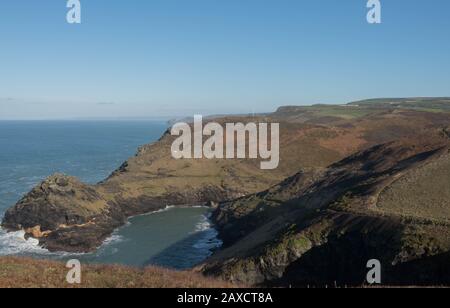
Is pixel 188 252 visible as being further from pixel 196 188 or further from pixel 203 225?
pixel 196 188

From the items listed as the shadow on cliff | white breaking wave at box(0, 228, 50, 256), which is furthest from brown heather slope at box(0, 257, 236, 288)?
white breaking wave at box(0, 228, 50, 256)

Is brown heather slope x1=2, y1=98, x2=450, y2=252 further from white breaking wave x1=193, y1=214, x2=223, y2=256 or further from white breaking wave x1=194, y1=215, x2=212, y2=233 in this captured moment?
white breaking wave x1=193, y1=214, x2=223, y2=256

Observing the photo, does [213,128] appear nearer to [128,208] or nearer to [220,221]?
[128,208]

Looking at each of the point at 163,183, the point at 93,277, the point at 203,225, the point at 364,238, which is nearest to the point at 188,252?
the point at 203,225

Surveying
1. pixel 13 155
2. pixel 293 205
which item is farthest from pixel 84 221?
pixel 13 155

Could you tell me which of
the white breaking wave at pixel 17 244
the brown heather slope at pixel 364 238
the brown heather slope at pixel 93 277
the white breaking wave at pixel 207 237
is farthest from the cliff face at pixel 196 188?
the brown heather slope at pixel 93 277

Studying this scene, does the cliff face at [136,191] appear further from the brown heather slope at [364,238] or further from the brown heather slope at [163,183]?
the brown heather slope at [364,238]
